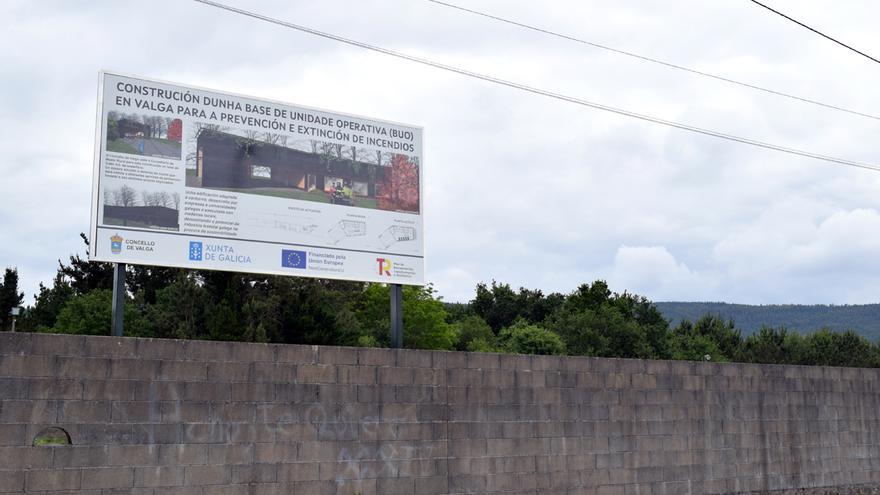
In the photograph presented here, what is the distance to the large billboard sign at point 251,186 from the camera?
12.4m

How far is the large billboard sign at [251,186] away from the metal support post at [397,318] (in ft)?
0.88

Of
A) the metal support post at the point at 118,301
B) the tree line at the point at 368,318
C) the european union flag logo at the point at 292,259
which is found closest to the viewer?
the metal support post at the point at 118,301

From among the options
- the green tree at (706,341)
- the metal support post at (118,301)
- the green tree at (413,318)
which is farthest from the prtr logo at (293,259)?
the green tree at (706,341)

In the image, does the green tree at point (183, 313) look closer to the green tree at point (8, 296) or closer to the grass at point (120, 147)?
the green tree at point (8, 296)

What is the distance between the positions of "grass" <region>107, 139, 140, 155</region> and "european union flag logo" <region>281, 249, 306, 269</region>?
2.40 meters

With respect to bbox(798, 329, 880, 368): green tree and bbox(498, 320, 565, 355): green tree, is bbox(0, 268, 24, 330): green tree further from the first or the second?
bbox(798, 329, 880, 368): green tree

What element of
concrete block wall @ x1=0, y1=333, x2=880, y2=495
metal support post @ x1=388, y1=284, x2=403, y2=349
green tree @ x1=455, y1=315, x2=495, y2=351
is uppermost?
green tree @ x1=455, y1=315, x2=495, y2=351

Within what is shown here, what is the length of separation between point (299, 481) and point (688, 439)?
7.47 meters

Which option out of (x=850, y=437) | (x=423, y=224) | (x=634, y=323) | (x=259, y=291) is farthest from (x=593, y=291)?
(x=423, y=224)

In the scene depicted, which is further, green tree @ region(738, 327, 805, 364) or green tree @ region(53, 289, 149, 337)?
green tree @ region(738, 327, 805, 364)

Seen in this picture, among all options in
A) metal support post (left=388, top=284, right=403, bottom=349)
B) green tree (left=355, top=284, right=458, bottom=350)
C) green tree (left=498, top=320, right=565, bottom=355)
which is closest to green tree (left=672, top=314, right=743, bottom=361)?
green tree (left=498, top=320, right=565, bottom=355)

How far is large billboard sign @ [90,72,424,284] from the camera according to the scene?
1244cm

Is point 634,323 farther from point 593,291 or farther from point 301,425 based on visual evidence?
point 301,425

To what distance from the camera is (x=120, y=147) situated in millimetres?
12391
